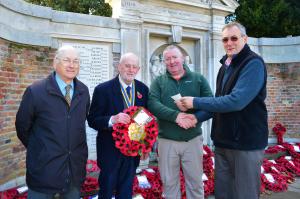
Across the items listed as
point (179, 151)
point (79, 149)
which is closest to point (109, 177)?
point (79, 149)

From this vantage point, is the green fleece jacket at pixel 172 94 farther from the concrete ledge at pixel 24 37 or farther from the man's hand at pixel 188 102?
the concrete ledge at pixel 24 37

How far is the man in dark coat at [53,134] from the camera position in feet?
8.19

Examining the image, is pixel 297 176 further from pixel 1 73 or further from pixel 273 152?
pixel 1 73

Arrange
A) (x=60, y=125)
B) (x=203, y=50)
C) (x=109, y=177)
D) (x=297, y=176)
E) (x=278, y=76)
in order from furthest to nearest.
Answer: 1. (x=278, y=76)
2. (x=203, y=50)
3. (x=297, y=176)
4. (x=109, y=177)
5. (x=60, y=125)

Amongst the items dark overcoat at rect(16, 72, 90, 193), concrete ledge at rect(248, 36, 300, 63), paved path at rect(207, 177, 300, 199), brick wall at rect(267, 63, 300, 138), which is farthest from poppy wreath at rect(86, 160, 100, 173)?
concrete ledge at rect(248, 36, 300, 63)

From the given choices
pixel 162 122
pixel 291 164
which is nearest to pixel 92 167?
pixel 162 122

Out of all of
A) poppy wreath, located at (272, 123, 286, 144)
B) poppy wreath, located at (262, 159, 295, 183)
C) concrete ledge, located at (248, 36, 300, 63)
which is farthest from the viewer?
concrete ledge, located at (248, 36, 300, 63)

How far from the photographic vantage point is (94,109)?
3232mm

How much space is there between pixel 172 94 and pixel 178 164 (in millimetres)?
799

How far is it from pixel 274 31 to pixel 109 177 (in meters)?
10.7

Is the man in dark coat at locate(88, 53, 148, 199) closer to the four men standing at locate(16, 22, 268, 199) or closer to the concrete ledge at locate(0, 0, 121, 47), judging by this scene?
the four men standing at locate(16, 22, 268, 199)

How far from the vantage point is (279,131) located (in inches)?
326

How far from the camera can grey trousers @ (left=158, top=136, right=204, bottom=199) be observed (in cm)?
341

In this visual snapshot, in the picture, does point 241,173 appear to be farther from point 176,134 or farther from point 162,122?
point 162,122
